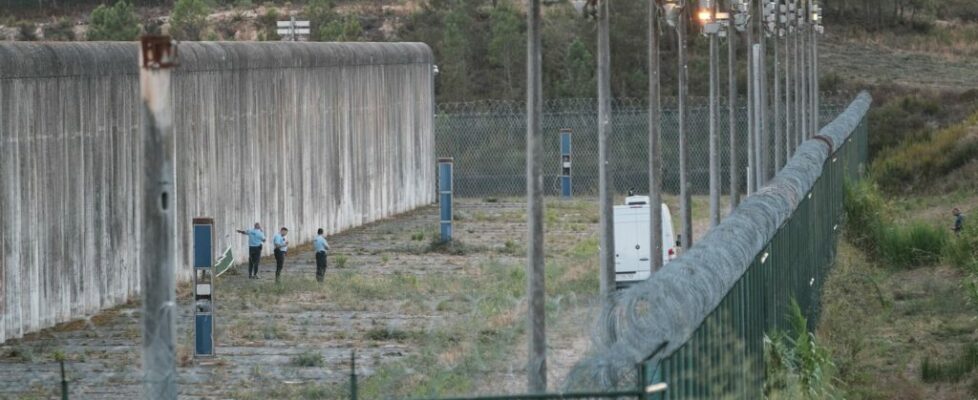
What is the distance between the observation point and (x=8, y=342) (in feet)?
82.8

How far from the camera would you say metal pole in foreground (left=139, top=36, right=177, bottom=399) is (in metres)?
9.12

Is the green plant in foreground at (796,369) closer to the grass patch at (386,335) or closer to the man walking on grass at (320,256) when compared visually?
the grass patch at (386,335)

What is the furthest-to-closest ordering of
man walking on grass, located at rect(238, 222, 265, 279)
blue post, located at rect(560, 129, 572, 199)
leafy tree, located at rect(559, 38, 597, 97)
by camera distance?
1. leafy tree, located at rect(559, 38, 597, 97)
2. blue post, located at rect(560, 129, 572, 199)
3. man walking on grass, located at rect(238, 222, 265, 279)

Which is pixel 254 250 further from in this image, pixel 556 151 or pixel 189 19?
pixel 189 19

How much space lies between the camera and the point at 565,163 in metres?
51.9

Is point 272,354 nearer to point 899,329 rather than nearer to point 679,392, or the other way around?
point 899,329

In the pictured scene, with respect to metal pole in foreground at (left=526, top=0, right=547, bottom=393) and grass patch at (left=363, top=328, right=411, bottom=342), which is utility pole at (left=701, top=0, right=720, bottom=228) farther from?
metal pole in foreground at (left=526, top=0, right=547, bottom=393)

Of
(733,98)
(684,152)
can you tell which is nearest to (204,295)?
(684,152)

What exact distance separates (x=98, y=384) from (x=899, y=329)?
36.2ft

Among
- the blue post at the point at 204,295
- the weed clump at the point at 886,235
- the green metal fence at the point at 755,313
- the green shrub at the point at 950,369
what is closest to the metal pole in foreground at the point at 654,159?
the green metal fence at the point at 755,313

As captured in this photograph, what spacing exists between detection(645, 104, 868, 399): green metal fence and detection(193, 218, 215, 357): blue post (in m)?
6.70

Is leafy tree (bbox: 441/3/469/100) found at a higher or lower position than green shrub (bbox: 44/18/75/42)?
lower

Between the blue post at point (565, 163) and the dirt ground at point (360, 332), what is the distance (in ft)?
33.0

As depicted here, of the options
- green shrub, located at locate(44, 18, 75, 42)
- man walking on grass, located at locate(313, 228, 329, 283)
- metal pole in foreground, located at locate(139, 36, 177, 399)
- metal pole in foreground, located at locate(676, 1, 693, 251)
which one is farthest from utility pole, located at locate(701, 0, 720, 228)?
green shrub, located at locate(44, 18, 75, 42)
